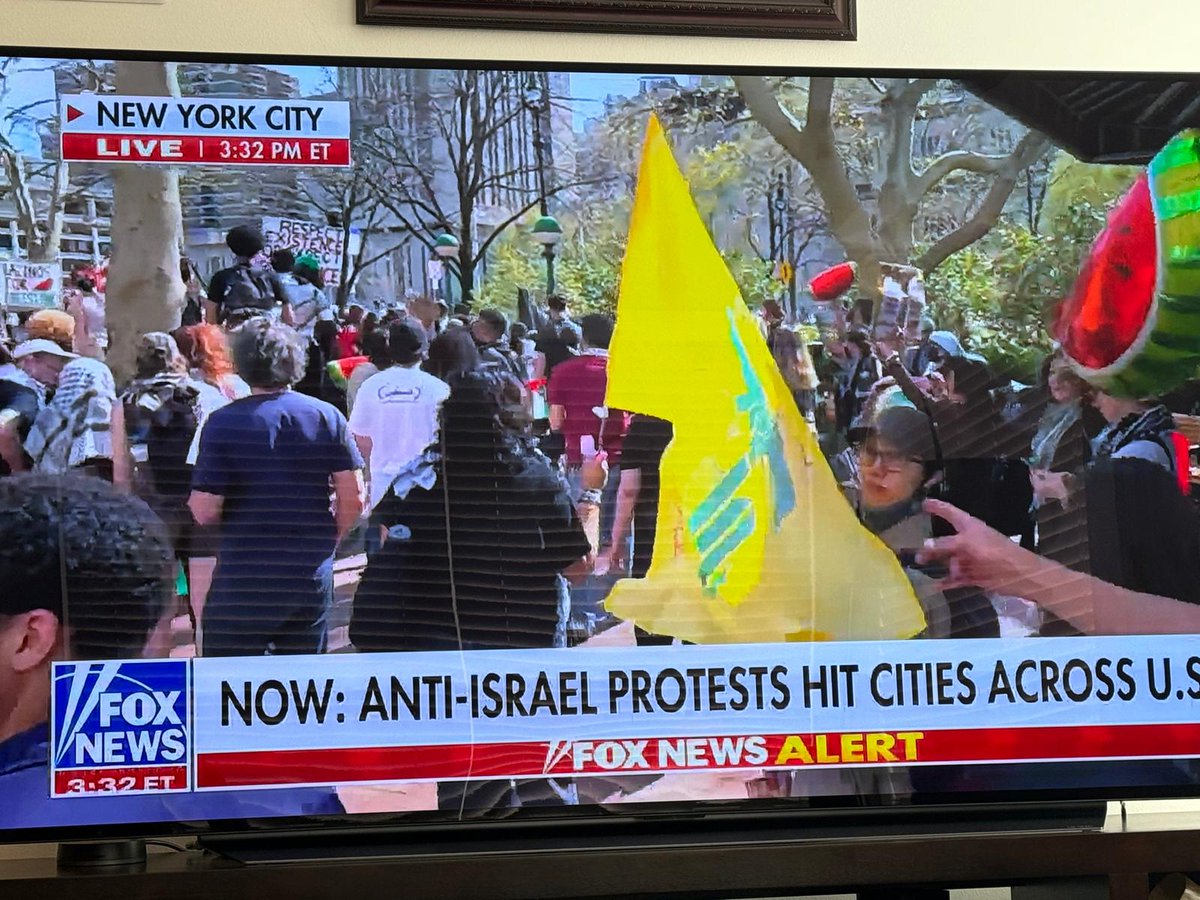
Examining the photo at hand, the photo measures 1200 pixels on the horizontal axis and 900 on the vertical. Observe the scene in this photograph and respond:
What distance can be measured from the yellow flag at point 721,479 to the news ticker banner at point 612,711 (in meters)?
0.05

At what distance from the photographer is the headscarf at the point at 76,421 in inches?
77.3

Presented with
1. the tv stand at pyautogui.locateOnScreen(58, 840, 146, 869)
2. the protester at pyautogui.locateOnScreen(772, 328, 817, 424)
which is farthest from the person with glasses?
the tv stand at pyautogui.locateOnScreen(58, 840, 146, 869)

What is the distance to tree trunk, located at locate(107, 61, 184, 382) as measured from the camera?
1.99m

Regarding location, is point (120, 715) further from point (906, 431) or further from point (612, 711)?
point (906, 431)

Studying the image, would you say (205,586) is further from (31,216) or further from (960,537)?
(960,537)

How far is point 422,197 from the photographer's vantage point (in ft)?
6.79

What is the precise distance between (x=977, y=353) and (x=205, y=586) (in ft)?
4.23

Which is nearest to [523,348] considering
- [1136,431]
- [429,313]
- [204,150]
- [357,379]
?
[429,313]

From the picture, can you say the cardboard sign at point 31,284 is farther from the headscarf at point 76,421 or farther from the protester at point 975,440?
the protester at point 975,440

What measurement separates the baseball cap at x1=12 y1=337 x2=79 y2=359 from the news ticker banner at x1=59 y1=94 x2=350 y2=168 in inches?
11.5

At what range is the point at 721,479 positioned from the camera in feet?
6.81

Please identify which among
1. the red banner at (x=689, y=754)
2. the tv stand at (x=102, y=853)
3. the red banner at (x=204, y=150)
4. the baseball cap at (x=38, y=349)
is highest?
the red banner at (x=204, y=150)

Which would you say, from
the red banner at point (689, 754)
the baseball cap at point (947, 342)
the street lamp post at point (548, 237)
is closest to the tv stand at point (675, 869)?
the red banner at point (689, 754)

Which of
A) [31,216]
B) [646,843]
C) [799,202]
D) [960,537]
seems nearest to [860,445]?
[960,537]
